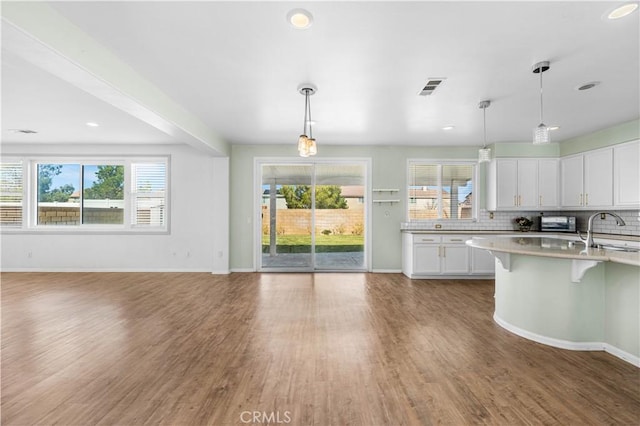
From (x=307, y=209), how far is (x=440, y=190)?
2831 mm

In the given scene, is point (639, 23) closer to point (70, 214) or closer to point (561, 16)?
point (561, 16)

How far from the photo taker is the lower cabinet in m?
5.50

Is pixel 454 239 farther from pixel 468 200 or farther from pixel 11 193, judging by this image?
pixel 11 193

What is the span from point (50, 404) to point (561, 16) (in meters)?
4.38

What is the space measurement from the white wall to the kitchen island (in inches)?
206

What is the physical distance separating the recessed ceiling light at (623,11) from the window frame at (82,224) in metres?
6.62

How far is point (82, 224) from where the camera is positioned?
6160 mm

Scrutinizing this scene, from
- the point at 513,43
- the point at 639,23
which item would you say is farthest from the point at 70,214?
the point at 639,23

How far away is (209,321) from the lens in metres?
3.39

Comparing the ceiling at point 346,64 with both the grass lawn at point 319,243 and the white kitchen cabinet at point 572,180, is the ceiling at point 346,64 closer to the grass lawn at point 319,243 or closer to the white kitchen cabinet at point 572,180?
the white kitchen cabinet at point 572,180


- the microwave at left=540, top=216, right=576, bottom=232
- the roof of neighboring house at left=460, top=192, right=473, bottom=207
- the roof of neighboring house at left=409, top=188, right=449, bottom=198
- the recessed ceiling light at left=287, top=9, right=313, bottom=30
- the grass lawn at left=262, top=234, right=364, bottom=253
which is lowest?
the grass lawn at left=262, top=234, right=364, bottom=253

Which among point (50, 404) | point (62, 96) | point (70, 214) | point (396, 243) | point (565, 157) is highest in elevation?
point (62, 96)

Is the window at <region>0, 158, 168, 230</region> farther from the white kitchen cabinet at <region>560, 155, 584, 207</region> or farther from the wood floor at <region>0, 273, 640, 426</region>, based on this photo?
the white kitchen cabinet at <region>560, 155, 584, 207</region>

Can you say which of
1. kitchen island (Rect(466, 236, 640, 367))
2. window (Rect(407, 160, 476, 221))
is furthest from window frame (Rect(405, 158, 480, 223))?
kitchen island (Rect(466, 236, 640, 367))
